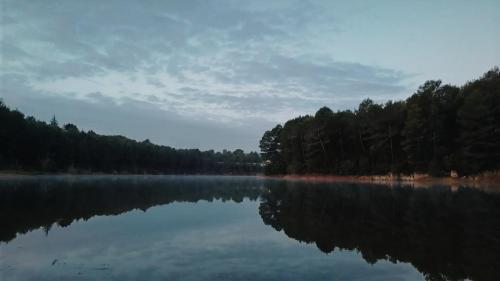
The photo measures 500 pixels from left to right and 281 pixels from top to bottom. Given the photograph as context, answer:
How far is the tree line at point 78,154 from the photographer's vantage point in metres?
66.2

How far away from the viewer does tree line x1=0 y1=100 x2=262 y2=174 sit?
66188 millimetres

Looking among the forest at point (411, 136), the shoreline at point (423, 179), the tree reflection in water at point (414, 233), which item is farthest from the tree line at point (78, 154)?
the tree reflection in water at point (414, 233)

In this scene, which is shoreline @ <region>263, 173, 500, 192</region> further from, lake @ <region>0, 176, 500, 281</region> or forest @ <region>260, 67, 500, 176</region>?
lake @ <region>0, 176, 500, 281</region>

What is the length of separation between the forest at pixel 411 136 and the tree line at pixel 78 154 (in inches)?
1813

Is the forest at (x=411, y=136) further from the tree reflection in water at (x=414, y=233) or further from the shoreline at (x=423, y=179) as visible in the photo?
the tree reflection in water at (x=414, y=233)

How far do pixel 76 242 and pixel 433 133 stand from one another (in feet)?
181

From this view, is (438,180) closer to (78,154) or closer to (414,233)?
(414,233)

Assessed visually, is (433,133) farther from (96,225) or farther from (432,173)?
(96,225)

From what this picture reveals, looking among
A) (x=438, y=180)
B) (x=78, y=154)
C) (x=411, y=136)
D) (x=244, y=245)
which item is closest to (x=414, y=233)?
(x=244, y=245)

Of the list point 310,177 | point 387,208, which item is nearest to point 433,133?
point 310,177

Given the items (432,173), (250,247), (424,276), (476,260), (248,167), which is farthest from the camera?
(248,167)

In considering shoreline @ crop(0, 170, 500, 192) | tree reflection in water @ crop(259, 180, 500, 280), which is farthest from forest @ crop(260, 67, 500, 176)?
tree reflection in water @ crop(259, 180, 500, 280)

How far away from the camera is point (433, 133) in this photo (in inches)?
2253

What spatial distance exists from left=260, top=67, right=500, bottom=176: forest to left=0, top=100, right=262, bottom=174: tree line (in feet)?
151
